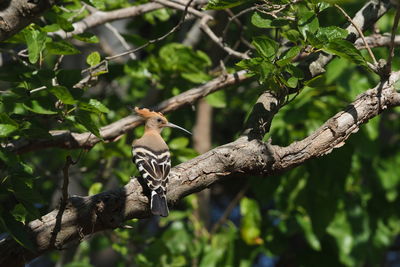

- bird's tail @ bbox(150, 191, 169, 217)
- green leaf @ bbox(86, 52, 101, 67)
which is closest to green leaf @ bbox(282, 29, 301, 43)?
bird's tail @ bbox(150, 191, 169, 217)

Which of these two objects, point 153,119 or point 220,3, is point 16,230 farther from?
point 153,119

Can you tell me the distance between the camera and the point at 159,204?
353cm

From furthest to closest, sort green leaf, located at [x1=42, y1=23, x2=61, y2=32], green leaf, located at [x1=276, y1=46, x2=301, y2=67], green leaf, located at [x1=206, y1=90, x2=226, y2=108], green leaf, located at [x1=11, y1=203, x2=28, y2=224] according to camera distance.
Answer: green leaf, located at [x1=206, y1=90, x2=226, y2=108] < green leaf, located at [x1=42, y1=23, x2=61, y2=32] < green leaf, located at [x1=276, y1=46, x2=301, y2=67] < green leaf, located at [x1=11, y1=203, x2=28, y2=224]

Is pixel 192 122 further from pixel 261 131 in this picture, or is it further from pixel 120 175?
pixel 261 131

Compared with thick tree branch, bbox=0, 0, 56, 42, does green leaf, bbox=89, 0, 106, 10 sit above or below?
below

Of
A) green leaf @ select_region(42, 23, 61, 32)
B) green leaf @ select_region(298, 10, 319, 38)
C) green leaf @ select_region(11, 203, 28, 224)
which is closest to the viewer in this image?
green leaf @ select_region(11, 203, 28, 224)

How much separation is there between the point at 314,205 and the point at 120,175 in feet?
5.90

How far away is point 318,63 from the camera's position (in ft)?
13.7

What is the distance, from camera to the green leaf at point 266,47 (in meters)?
3.50

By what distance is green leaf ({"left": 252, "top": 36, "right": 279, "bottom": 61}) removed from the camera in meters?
3.50

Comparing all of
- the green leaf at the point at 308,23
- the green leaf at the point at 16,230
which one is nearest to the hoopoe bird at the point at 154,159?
the green leaf at the point at 16,230

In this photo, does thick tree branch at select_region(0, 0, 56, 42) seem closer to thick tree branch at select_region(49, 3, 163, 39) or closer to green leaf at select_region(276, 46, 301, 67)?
green leaf at select_region(276, 46, 301, 67)

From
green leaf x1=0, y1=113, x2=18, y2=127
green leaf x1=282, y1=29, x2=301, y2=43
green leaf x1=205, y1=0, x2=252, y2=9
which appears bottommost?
green leaf x1=0, y1=113, x2=18, y2=127

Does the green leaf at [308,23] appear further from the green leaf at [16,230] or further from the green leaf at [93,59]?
the green leaf at [16,230]
